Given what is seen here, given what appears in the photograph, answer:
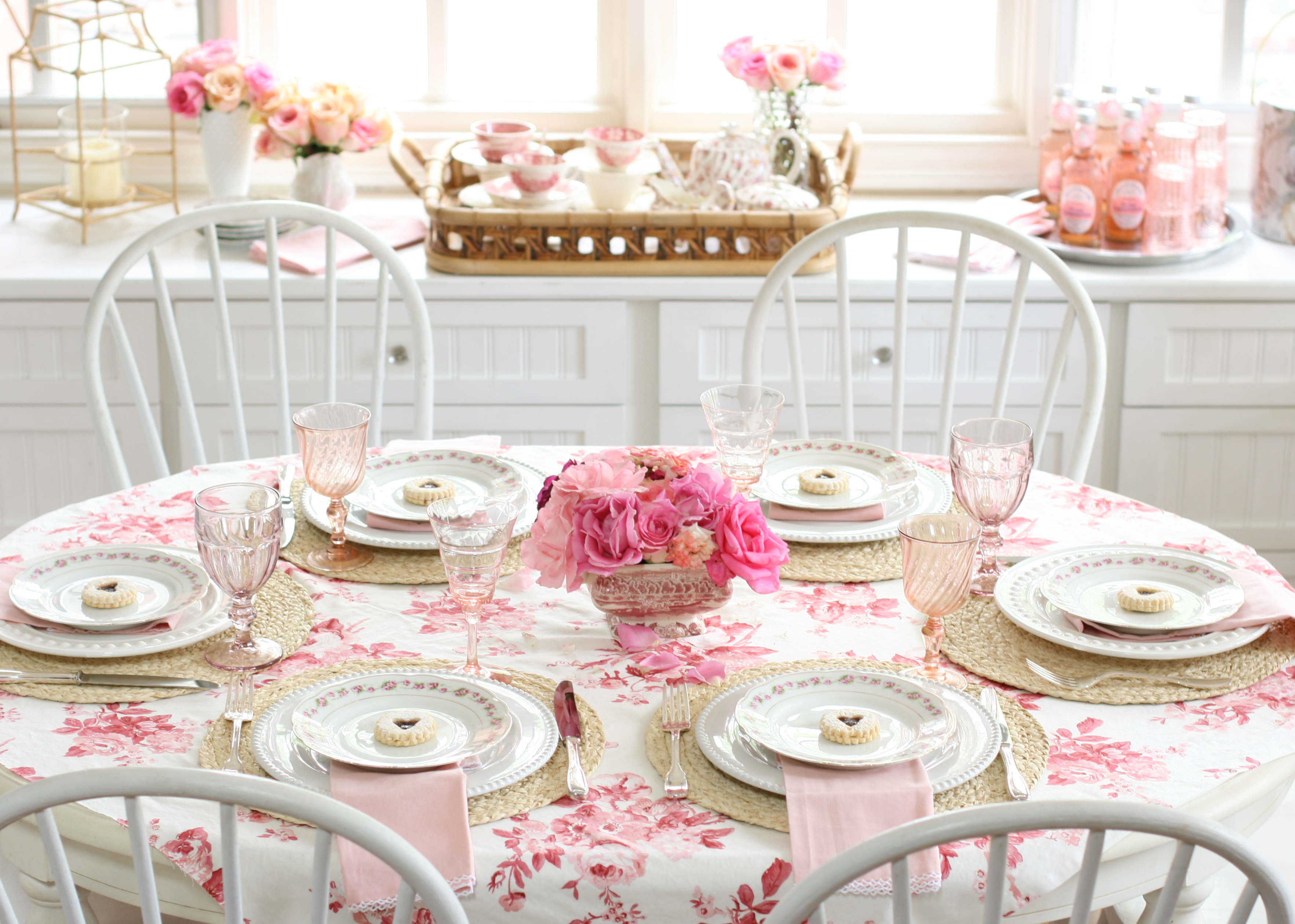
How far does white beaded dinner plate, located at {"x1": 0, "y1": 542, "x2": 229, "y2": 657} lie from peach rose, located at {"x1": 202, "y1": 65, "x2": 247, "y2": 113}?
1.45 meters

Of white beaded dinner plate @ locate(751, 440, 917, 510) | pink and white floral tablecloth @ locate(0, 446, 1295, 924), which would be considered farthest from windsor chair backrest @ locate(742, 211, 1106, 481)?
pink and white floral tablecloth @ locate(0, 446, 1295, 924)

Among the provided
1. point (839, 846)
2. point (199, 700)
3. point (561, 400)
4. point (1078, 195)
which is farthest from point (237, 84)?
point (839, 846)

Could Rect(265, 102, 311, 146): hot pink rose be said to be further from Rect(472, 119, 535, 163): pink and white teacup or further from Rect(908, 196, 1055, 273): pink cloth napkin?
Rect(908, 196, 1055, 273): pink cloth napkin

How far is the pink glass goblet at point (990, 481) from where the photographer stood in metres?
1.43

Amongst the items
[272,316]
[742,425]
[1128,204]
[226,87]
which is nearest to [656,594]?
[742,425]

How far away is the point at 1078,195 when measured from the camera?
256 centimetres

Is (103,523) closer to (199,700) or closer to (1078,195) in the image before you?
(199,700)

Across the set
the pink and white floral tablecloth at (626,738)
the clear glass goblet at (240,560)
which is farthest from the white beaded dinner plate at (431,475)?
the clear glass goblet at (240,560)

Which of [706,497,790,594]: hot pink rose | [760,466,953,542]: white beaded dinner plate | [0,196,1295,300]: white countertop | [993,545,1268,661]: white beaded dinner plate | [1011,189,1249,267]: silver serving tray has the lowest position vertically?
[993,545,1268,661]: white beaded dinner plate

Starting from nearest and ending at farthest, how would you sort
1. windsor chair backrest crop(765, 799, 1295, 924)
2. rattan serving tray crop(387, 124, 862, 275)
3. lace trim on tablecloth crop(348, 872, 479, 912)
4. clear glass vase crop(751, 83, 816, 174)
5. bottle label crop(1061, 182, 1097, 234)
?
windsor chair backrest crop(765, 799, 1295, 924)
lace trim on tablecloth crop(348, 872, 479, 912)
rattan serving tray crop(387, 124, 862, 275)
bottle label crop(1061, 182, 1097, 234)
clear glass vase crop(751, 83, 816, 174)

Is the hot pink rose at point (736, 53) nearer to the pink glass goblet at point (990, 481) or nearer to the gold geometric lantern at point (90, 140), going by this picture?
the gold geometric lantern at point (90, 140)

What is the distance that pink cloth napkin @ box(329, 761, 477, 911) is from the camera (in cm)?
102

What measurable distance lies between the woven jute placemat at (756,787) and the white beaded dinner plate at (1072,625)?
0.12m

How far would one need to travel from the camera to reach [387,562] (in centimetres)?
152
